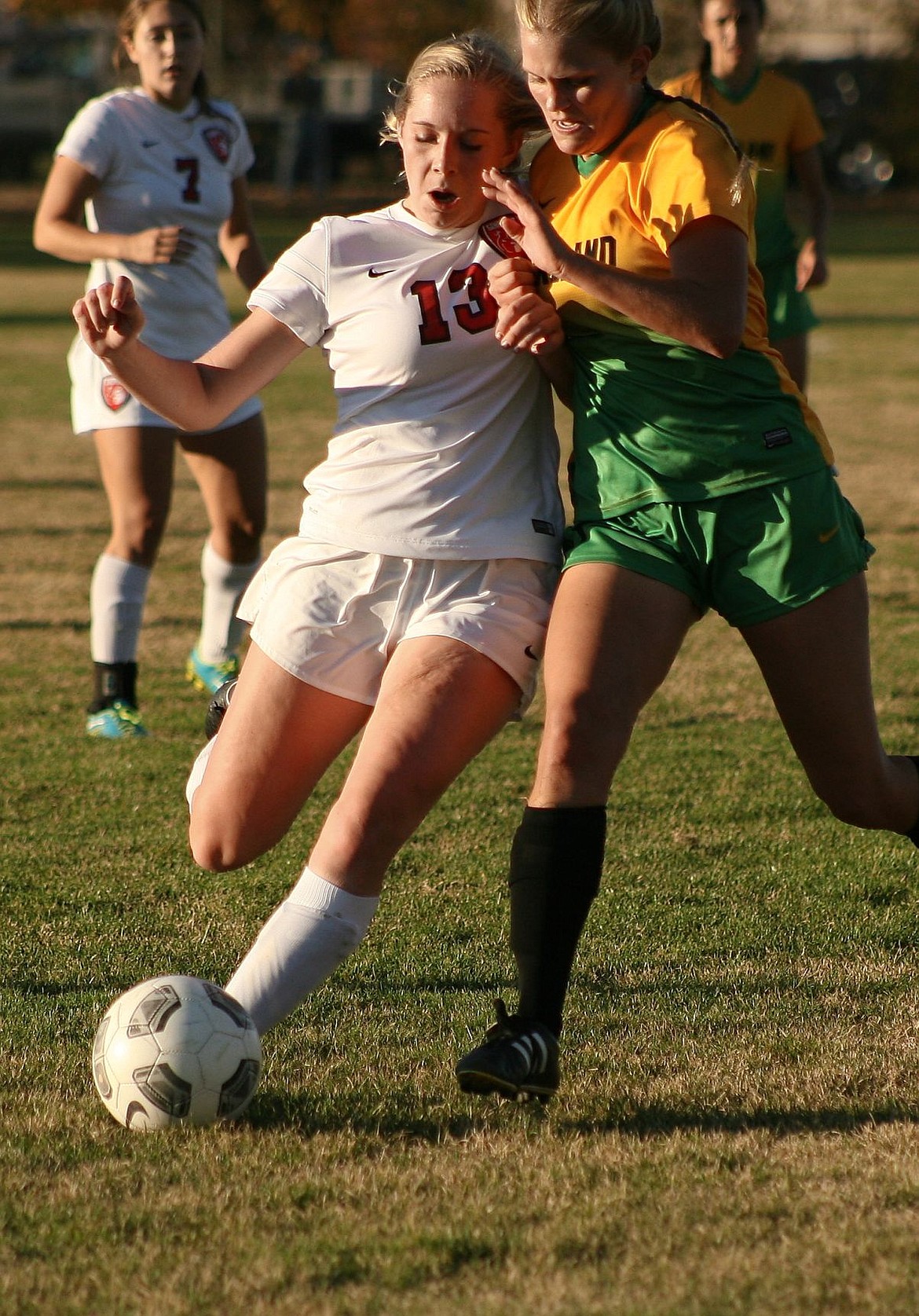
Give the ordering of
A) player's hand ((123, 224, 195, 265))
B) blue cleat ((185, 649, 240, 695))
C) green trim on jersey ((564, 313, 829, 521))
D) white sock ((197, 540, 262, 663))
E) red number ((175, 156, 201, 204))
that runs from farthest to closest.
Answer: blue cleat ((185, 649, 240, 695)) → white sock ((197, 540, 262, 663)) → red number ((175, 156, 201, 204)) → player's hand ((123, 224, 195, 265)) → green trim on jersey ((564, 313, 829, 521))

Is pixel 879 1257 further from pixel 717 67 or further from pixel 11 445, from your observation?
pixel 11 445

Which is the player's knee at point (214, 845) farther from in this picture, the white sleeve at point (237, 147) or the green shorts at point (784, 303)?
the green shorts at point (784, 303)

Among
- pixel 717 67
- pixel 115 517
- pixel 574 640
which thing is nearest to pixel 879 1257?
pixel 574 640

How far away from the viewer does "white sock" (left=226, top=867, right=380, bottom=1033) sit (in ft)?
11.1

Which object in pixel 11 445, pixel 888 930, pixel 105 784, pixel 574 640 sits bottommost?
pixel 11 445

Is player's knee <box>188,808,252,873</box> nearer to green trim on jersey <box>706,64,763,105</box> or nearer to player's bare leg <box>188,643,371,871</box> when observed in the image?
player's bare leg <box>188,643,371,871</box>

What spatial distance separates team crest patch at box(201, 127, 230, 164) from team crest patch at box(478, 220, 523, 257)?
10.3 feet

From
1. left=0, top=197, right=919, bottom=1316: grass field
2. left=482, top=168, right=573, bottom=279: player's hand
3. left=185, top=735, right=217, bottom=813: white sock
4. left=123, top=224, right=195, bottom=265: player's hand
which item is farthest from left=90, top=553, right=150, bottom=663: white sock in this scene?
left=482, top=168, right=573, bottom=279: player's hand

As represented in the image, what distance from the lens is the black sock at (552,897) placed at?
3.41m

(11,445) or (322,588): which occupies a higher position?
(322,588)

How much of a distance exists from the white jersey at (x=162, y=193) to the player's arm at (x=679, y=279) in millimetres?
3073

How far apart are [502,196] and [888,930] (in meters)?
2.16

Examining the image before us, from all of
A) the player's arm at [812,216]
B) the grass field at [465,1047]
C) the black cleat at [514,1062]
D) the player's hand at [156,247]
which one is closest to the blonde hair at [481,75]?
the player's hand at [156,247]

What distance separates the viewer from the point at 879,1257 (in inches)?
109
